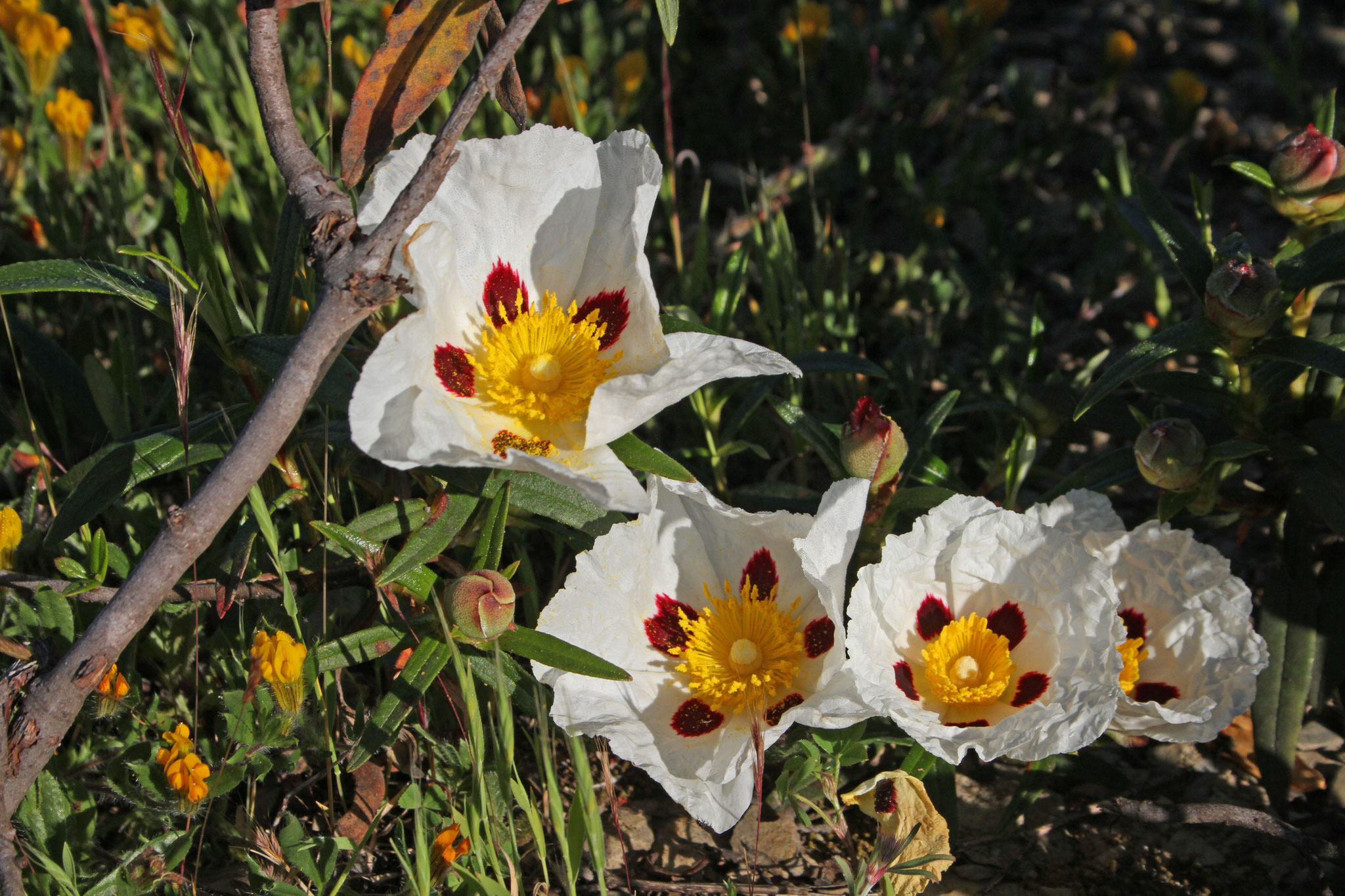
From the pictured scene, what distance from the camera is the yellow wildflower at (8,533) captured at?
211cm

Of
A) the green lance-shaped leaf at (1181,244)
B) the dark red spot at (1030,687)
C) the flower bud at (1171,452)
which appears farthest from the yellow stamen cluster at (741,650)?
the green lance-shaped leaf at (1181,244)

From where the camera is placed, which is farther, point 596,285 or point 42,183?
point 42,183

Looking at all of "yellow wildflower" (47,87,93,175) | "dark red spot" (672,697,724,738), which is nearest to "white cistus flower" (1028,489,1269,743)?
"dark red spot" (672,697,724,738)

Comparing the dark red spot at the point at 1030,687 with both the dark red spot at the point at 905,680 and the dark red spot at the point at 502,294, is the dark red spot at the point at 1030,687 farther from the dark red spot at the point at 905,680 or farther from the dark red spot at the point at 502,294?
the dark red spot at the point at 502,294

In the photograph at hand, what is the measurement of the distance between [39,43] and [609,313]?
2486 mm

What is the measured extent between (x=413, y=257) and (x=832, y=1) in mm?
3410

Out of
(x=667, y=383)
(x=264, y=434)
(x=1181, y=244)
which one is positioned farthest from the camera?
(x=1181, y=244)

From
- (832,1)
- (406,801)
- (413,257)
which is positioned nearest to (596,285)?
(413,257)

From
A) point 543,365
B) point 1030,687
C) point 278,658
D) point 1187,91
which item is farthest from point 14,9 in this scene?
point 1187,91

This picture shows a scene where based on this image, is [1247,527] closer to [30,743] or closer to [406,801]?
[406,801]

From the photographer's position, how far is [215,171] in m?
3.09

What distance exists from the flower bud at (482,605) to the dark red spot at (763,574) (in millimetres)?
466

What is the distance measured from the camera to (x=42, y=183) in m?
3.34

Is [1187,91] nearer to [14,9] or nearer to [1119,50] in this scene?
[1119,50]
